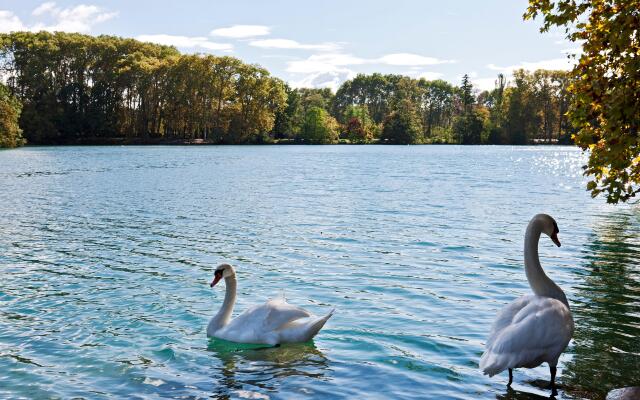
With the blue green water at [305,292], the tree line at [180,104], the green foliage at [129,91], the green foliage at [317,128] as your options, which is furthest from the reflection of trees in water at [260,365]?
the green foliage at [317,128]

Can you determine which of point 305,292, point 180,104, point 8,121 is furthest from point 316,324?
point 180,104

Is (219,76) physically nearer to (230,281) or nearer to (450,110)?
(450,110)

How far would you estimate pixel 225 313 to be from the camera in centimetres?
954

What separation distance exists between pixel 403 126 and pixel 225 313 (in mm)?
131711

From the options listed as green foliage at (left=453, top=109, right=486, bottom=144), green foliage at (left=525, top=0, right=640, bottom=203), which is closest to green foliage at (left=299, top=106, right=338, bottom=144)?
green foliage at (left=453, top=109, right=486, bottom=144)

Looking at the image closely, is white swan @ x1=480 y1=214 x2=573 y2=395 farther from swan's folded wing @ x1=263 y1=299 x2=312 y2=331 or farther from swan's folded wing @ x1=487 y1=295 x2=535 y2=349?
swan's folded wing @ x1=263 y1=299 x2=312 y2=331

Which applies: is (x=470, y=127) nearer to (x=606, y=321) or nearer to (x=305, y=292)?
(x=305, y=292)

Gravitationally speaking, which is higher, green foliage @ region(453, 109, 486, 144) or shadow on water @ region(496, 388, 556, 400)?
green foliage @ region(453, 109, 486, 144)

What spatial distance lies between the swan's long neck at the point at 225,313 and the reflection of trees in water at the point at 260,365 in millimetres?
241

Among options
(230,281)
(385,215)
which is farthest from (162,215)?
(230,281)

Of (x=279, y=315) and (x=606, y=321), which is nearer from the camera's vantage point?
(x=279, y=315)

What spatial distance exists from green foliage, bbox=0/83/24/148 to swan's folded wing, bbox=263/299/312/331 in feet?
277

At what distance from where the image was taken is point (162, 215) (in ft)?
79.4

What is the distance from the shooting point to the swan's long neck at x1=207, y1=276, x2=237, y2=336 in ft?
30.9
